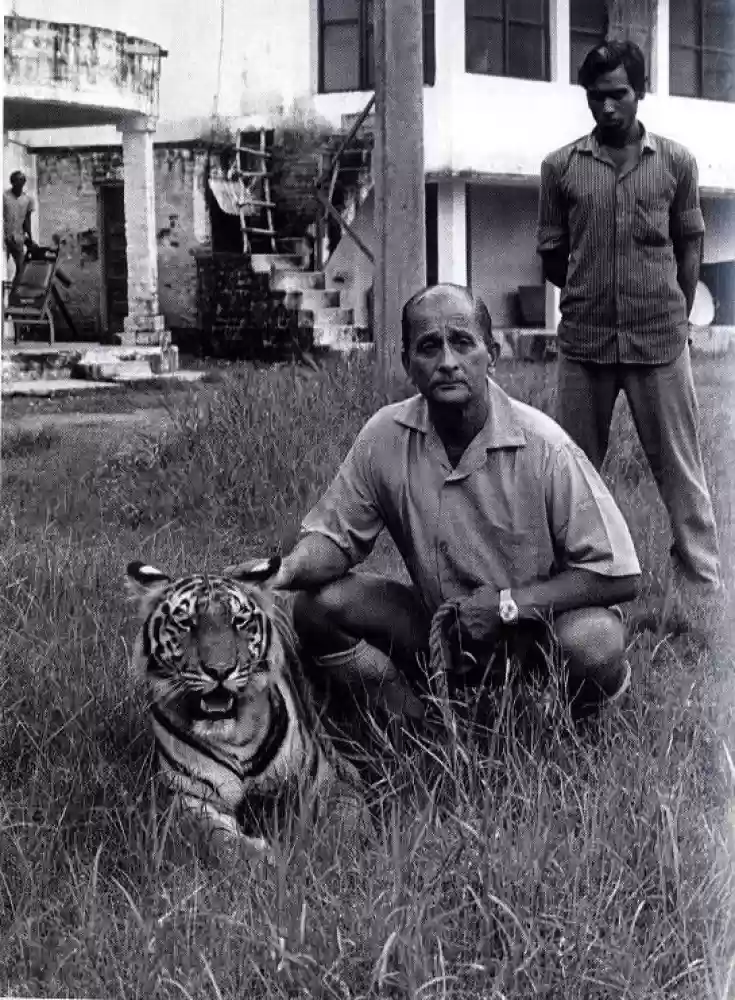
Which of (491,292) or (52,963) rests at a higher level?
(491,292)

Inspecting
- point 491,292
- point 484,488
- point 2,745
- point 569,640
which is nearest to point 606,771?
point 569,640

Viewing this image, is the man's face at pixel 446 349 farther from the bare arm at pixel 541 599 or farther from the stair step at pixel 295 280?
the stair step at pixel 295 280

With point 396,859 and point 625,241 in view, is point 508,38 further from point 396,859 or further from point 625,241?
point 396,859

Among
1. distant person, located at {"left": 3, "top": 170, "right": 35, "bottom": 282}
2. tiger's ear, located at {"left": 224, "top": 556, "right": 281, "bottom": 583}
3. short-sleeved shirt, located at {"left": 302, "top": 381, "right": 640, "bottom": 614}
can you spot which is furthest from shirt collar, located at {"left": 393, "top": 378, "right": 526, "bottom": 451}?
distant person, located at {"left": 3, "top": 170, "right": 35, "bottom": 282}

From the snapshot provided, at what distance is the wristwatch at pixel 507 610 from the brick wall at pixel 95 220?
998 cm

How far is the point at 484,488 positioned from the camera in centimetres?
394

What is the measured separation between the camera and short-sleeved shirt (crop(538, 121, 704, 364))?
18.0ft

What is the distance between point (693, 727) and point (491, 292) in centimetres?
1176

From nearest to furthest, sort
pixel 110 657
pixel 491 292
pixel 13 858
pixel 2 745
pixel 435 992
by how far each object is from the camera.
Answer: pixel 435 992, pixel 13 858, pixel 2 745, pixel 110 657, pixel 491 292

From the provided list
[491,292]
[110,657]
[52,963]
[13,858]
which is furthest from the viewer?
[491,292]

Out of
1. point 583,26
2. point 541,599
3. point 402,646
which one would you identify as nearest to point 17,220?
point 583,26

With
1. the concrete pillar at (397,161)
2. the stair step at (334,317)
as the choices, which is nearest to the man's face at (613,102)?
the concrete pillar at (397,161)

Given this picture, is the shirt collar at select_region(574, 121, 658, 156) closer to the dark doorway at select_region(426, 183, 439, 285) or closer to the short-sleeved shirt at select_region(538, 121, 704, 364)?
the short-sleeved shirt at select_region(538, 121, 704, 364)

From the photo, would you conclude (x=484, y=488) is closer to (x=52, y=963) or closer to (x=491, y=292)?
(x=52, y=963)
